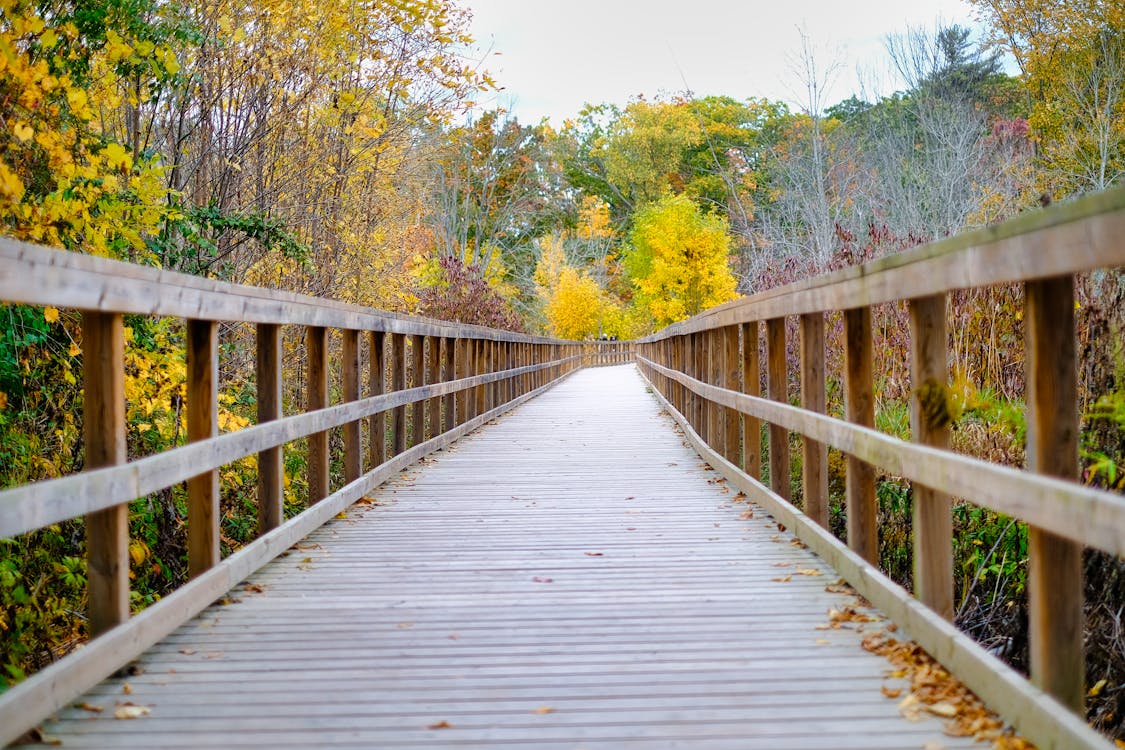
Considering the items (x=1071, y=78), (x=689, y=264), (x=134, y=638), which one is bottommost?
(x=134, y=638)

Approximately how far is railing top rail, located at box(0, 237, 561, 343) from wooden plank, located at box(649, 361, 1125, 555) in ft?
8.21

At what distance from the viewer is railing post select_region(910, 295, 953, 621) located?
3234 mm

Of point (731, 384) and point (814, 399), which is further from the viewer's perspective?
point (731, 384)

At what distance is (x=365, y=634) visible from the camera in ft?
11.7

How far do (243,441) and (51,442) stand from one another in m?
2.80

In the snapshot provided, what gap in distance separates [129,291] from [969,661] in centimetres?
276

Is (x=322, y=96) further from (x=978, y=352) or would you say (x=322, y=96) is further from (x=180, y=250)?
(x=978, y=352)

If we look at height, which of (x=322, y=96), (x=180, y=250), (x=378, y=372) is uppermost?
(x=322, y=96)

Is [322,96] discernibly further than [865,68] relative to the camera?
No

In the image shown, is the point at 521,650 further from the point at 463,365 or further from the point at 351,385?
the point at 463,365

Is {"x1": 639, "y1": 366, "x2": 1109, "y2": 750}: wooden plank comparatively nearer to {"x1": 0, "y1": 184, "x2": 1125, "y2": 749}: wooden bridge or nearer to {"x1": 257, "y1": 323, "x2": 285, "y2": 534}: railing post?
{"x1": 0, "y1": 184, "x2": 1125, "y2": 749}: wooden bridge

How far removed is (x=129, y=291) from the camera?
3.22 m

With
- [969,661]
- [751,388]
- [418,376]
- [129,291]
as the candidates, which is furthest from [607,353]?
[969,661]

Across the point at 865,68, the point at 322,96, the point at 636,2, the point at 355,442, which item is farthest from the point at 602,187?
the point at 355,442
